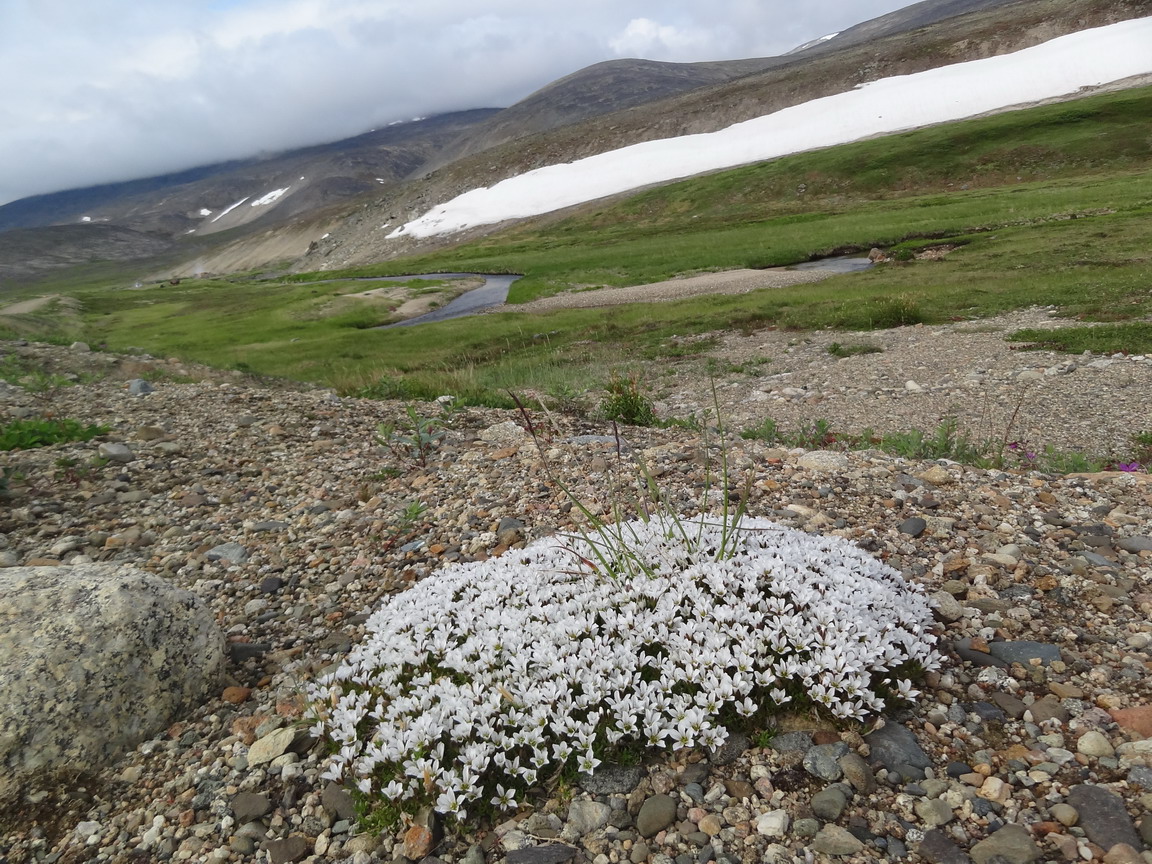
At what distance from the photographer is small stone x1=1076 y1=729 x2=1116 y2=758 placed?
340cm

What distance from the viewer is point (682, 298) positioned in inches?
1636

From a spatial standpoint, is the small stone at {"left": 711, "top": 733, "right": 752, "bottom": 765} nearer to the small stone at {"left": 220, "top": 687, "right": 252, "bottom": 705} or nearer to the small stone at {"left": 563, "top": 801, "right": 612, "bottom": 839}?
the small stone at {"left": 563, "top": 801, "right": 612, "bottom": 839}

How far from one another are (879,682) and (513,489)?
5333mm

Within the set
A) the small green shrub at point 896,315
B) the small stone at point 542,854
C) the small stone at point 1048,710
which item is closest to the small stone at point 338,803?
the small stone at point 542,854

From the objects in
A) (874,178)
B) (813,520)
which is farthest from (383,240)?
(813,520)

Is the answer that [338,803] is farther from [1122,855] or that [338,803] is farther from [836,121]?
[836,121]

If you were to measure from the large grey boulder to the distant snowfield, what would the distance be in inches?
5004

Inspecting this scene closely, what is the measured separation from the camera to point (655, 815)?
348 cm

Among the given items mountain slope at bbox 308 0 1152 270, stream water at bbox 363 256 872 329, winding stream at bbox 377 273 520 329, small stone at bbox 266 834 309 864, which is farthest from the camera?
mountain slope at bbox 308 0 1152 270

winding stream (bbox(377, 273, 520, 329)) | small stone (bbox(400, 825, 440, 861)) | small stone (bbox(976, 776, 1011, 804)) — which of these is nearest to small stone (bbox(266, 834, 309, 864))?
small stone (bbox(400, 825, 440, 861))

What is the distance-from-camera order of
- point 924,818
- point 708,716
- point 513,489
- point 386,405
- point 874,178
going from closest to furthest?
point 924,818, point 708,716, point 513,489, point 386,405, point 874,178

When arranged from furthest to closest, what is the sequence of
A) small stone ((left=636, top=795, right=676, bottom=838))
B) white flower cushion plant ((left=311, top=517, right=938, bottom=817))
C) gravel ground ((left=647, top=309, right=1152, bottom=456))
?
gravel ground ((left=647, top=309, right=1152, bottom=456))
white flower cushion plant ((left=311, top=517, right=938, bottom=817))
small stone ((left=636, top=795, right=676, bottom=838))

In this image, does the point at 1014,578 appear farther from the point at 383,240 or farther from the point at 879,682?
the point at 383,240

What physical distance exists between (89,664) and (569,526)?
14.5ft
